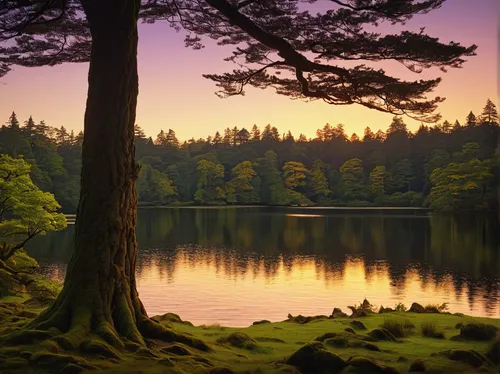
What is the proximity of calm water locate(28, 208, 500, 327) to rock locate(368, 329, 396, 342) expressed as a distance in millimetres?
8045

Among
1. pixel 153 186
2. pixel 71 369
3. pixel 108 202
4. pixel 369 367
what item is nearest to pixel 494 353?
pixel 369 367

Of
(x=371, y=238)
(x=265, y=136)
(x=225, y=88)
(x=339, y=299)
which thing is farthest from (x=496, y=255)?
(x=265, y=136)

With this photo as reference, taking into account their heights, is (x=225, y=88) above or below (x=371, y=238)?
above

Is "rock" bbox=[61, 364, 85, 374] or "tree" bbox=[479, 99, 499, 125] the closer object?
"rock" bbox=[61, 364, 85, 374]

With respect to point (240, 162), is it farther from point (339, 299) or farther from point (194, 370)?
point (194, 370)

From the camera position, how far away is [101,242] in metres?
6.60

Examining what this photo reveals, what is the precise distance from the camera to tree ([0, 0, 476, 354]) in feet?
21.5

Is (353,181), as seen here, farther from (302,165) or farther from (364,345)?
(364,345)

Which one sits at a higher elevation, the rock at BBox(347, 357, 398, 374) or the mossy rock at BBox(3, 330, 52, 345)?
the mossy rock at BBox(3, 330, 52, 345)

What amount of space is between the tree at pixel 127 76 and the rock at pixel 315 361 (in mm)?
1601

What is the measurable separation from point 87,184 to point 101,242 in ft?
2.42

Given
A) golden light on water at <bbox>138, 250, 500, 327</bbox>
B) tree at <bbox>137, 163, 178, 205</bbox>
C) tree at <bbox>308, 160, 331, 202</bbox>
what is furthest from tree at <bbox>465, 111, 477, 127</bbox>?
golden light on water at <bbox>138, 250, 500, 327</bbox>

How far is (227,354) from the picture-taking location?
6.81 metres

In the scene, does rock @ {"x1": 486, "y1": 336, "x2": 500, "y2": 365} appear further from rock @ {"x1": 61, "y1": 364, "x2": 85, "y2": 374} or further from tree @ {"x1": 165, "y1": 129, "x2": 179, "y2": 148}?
tree @ {"x1": 165, "y1": 129, "x2": 179, "y2": 148}
